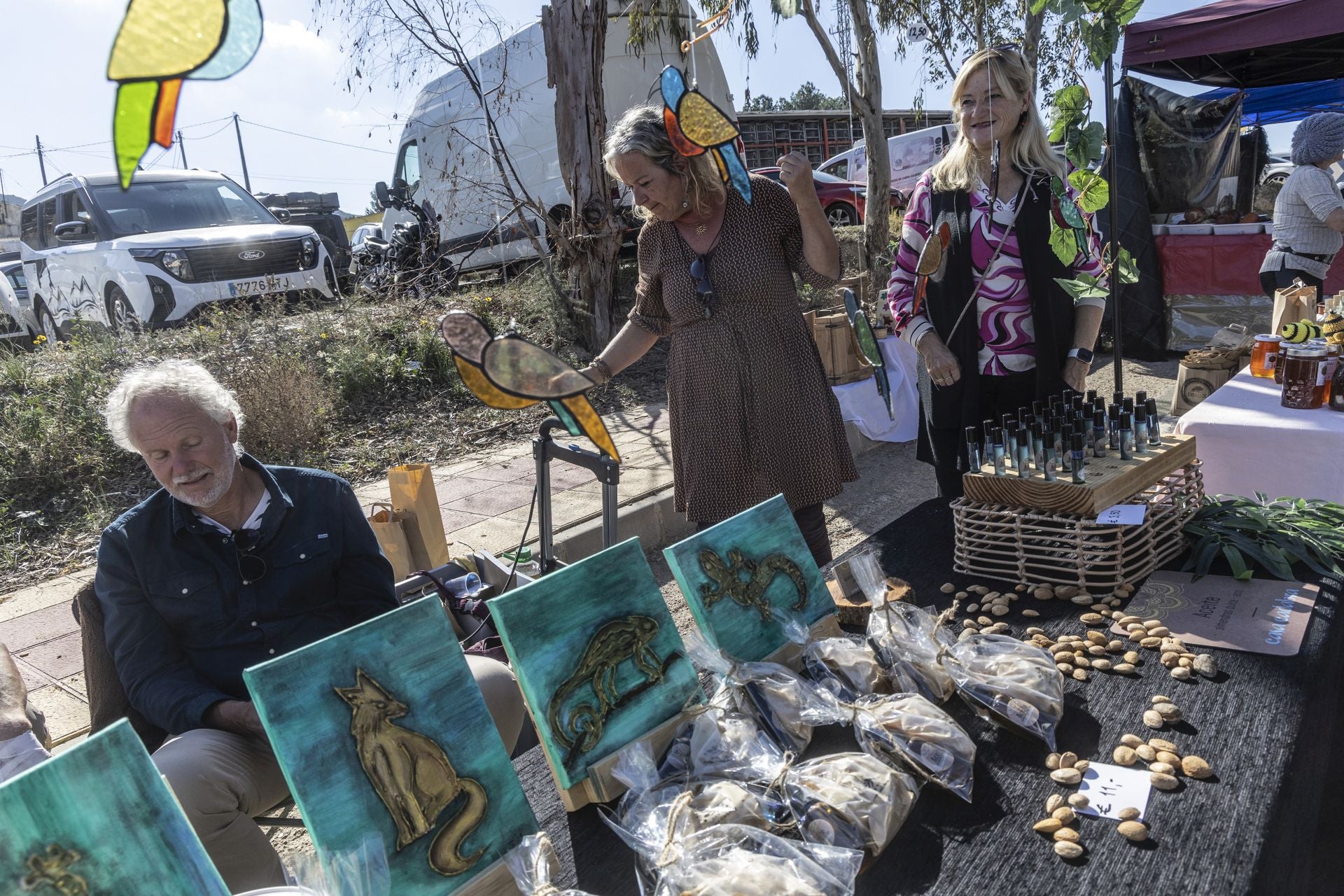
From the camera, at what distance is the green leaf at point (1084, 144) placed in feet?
6.68

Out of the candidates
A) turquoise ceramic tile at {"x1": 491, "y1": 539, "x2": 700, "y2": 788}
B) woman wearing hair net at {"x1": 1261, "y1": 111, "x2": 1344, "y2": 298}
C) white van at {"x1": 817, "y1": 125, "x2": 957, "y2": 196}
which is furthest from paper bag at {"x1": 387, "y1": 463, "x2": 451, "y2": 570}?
white van at {"x1": 817, "y1": 125, "x2": 957, "y2": 196}

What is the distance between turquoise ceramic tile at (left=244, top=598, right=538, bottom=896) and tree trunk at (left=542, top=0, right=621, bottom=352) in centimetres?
170

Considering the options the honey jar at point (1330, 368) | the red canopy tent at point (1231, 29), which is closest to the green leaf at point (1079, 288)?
the honey jar at point (1330, 368)

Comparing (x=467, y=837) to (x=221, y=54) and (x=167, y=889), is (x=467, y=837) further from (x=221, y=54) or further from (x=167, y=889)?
(x=221, y=54)

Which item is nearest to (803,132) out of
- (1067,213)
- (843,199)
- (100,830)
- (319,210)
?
(843,199)

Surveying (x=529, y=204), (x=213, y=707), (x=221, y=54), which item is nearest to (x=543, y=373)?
(x=221, y=54)

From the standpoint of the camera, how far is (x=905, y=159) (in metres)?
14.8

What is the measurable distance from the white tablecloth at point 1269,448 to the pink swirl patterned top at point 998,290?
26.0 inches

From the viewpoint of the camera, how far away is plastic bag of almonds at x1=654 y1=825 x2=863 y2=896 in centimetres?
88

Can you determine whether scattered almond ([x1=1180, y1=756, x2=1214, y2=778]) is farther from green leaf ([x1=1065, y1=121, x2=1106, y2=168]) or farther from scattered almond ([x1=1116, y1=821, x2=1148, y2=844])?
green leaf ([x1=1065, y1=121, x2=1106, y2=168])

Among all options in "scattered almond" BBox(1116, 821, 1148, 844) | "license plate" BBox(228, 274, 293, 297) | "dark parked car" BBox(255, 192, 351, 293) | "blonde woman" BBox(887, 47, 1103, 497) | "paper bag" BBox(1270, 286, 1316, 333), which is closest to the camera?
"scattered almond" BBox(1116, 821, 1148, 844)

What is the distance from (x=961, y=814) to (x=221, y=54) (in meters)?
1.07

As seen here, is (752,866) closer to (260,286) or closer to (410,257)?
(260,286)

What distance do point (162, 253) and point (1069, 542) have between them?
6.55 meters
